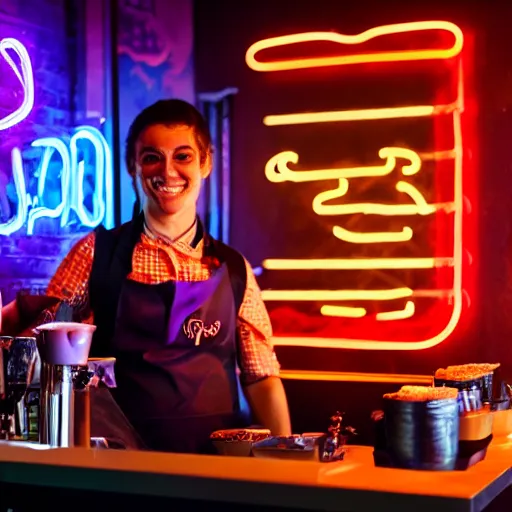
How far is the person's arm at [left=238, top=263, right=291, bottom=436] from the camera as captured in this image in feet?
12.6

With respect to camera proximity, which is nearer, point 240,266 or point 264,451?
point 264,451

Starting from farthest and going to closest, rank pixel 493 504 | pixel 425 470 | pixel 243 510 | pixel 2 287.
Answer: pixel 2 287 → pixel 493 504 → pixel 425 470 → pixel 243 510

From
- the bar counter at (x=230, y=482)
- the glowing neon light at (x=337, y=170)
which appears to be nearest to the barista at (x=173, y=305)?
the glowing neon light at (x=337, y=170)

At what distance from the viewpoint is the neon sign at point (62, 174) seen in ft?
12.2

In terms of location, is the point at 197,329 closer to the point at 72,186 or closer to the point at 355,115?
the point at 72,186

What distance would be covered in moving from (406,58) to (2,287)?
2.05 m

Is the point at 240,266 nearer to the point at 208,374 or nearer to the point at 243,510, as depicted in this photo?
the point at 208,374

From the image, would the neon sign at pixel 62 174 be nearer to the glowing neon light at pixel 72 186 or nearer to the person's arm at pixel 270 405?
the glowing neon light at pixel 72 186

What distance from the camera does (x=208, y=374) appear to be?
12.3 ft

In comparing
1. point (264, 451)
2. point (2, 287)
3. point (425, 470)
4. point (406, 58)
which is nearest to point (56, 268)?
point (2, 287)

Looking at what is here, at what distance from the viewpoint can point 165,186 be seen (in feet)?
12.8

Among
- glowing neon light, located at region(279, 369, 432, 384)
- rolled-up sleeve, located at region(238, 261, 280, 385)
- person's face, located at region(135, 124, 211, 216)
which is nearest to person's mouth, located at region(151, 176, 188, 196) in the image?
person's face, located at region(135, 124, 211, 216)

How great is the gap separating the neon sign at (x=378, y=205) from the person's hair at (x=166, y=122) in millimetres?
607

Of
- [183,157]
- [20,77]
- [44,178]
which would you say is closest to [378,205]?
[183,157]
